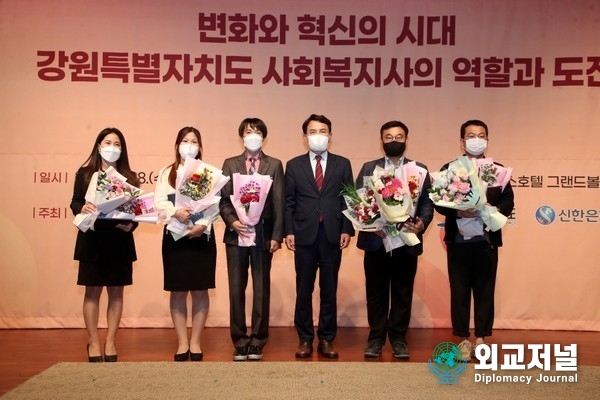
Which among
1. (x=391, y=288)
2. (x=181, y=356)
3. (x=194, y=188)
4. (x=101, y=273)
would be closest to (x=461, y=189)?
(x=391, y=288)

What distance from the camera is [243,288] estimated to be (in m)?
4.34

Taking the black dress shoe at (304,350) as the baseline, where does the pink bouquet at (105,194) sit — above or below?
above

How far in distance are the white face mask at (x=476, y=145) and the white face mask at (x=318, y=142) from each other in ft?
3.05

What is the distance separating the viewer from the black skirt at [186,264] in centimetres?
425

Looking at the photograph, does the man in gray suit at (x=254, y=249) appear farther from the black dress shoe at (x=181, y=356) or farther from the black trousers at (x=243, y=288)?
the black dress shoe at (x=181, y=356)

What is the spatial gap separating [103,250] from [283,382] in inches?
57.9

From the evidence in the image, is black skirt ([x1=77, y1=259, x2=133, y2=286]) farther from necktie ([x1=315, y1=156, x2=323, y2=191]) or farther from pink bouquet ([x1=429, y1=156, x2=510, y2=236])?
pink bouquet ([x1=429, y1=156, x2=510, y2=236])

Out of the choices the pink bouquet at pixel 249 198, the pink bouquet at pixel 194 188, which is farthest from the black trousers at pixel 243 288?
the pink bouquet at pixel 194 188

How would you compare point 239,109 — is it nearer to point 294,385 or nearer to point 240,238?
point 240,238

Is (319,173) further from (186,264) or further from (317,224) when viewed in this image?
(186,264)

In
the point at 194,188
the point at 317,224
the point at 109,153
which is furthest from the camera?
the point at 317,224

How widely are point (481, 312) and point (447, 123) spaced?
6.78ft

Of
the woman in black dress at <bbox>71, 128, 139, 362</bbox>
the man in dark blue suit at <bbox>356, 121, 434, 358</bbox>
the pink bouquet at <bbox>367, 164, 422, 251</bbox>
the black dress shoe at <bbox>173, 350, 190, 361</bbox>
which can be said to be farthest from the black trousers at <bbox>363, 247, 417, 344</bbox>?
the woman in black dress at <bbox>71, 128, 139, 362</bbox>

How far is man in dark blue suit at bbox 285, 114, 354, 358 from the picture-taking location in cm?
436
